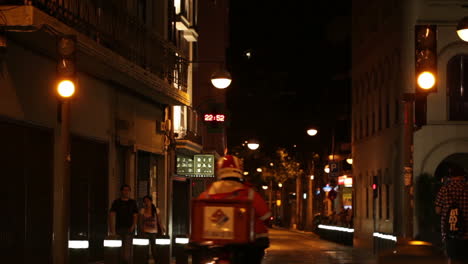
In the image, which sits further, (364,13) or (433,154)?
(364,13)

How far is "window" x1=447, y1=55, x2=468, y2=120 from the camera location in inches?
1405

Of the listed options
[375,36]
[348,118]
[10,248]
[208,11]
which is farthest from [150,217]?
[348,118]

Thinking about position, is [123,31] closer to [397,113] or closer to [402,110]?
[402,110]

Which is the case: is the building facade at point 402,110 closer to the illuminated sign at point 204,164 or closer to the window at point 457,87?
the window at point 457,87

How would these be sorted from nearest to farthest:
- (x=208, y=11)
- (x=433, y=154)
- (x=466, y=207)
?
(x=466, y=207) → (x=433, y=154) → (x=208, y=11)

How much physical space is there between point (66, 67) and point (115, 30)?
867cm

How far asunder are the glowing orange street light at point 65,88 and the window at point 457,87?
2412cm

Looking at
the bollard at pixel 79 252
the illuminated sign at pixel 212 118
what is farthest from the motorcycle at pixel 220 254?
the illuminated sign at pixel 212 118

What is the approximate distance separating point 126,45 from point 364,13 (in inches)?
1066

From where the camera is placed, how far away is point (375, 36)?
44.5m

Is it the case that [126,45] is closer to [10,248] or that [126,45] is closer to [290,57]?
[10,248]

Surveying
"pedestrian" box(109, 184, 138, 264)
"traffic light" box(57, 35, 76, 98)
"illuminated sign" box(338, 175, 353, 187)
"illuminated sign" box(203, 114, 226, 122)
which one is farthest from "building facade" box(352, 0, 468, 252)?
"traffic light" box(57, 35, 76, 98)

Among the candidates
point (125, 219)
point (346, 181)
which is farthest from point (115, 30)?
point (346, 181)

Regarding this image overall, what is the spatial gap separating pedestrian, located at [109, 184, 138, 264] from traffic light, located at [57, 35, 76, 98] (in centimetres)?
729
